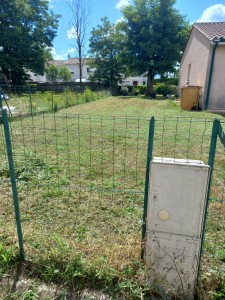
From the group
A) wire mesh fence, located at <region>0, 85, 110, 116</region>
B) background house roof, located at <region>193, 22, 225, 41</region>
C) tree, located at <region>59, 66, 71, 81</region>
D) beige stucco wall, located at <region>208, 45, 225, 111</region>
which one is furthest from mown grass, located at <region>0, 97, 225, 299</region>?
tree, located at <region>59, 66, 71, 81</region>

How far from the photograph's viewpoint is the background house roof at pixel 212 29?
11789mm

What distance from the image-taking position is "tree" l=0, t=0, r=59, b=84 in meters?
24.0

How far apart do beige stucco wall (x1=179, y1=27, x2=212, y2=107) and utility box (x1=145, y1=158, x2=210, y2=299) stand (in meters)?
11.9

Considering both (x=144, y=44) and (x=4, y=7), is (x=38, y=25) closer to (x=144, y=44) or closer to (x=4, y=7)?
(x=4, y=7)

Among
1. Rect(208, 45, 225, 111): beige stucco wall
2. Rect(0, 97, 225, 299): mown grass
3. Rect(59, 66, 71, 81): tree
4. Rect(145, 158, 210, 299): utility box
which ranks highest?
Rect(59, 66, 71, 81): tree

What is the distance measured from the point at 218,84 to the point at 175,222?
12133 mm

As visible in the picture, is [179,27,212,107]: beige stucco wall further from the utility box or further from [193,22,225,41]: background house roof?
the utility box

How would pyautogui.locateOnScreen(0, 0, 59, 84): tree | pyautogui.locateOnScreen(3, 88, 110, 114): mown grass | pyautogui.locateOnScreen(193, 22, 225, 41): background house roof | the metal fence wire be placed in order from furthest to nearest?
pyautogui.locateOnScreen(0, 0, 59, 84): tree < pyautogui.locateOnScreen(193, 22, 225, 41): background house roof < pyautogui.locateOnScreen(3, 88, 110, 114): mown grass < the metal fence wire

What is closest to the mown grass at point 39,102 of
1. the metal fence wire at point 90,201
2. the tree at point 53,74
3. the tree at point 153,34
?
the metal fence wire at point 90,201

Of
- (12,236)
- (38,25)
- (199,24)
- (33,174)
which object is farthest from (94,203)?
(38,25)

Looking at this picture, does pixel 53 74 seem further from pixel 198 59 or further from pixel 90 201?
pixel 90 201

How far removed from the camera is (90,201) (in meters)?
3.15

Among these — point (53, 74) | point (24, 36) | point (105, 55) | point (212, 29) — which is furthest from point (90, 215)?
point (53, 74)

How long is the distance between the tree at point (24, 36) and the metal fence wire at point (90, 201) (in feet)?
76.7
